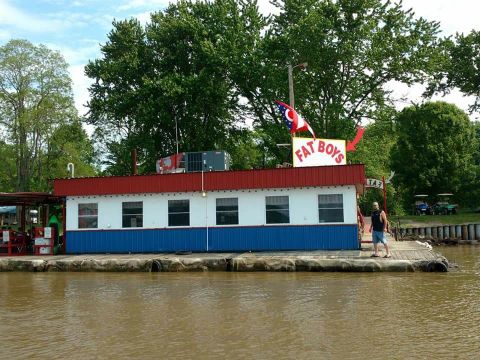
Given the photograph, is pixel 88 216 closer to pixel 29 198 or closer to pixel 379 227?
pixel 29 198

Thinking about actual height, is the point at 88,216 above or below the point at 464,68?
below

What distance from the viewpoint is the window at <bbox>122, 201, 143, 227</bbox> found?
844 inches

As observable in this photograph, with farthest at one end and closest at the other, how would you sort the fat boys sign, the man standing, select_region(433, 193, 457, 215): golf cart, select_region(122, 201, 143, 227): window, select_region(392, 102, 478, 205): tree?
1. select_region(392, 102, 478, 205): tree
2. select_region(433, 193, 457, 215): golf cart
3. select_region(122, 201, 143, 227): window
4. the fat boys sign
5. the man standing

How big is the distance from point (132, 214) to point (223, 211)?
4.03m

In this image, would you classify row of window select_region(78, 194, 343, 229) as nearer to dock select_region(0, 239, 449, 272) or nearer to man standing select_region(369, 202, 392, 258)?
dock select_region(0, 239, 449, 272)

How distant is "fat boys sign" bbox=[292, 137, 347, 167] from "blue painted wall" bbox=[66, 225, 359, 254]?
9.76ft

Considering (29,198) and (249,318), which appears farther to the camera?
(29,198)

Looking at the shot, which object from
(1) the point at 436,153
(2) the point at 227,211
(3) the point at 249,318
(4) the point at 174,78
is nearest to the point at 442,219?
(1) the point at 436,153

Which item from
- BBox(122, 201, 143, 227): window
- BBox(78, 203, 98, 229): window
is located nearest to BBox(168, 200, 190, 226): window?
BBox(122, 201, 143, 227): window

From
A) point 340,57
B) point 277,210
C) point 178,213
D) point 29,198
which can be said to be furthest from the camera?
point 340,57

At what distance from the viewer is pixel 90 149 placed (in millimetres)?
52688

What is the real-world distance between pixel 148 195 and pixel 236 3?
81.4ft

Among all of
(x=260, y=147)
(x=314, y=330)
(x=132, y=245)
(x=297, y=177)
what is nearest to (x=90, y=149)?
(x=260, y=147)

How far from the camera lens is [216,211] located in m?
20.8
